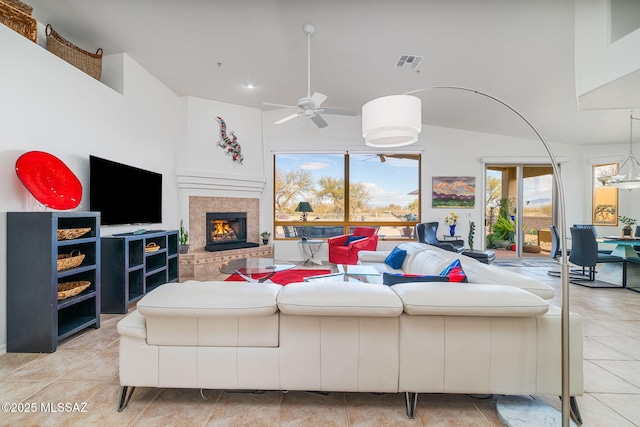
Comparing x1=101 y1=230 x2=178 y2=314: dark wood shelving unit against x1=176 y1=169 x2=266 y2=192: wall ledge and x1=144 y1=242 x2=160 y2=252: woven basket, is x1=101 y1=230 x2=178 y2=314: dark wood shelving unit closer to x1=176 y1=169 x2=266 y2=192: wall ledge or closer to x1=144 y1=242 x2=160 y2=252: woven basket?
x1=144 y1=242 x2=160 y2=252: woven basket

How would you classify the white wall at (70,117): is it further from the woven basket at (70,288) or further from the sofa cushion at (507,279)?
the sofa cushion at (507,279)

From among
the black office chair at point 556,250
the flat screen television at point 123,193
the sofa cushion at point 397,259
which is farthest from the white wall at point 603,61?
the flat screen television at point 123,193

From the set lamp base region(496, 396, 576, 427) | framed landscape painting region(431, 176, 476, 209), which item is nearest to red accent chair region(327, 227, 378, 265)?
framed landscape painting region(431, 176, 476, 209)

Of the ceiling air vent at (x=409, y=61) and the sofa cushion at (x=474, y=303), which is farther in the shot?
the ceiling air vent at (x=409, y=61)

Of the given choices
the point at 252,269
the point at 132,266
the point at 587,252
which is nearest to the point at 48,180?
the point at 132,266

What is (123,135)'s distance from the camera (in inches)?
148

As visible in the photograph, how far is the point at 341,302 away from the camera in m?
1.45

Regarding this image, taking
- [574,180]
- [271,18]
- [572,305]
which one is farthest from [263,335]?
[574,180]

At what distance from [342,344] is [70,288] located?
2529mm

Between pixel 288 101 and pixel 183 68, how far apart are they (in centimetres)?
190

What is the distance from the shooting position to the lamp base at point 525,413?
1.45m

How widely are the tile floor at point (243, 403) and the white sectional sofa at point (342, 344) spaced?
166 mm

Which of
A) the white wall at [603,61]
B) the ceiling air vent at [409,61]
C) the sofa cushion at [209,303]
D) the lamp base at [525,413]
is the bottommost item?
the lamp base at [525,413]

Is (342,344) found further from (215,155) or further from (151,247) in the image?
(215,155)
